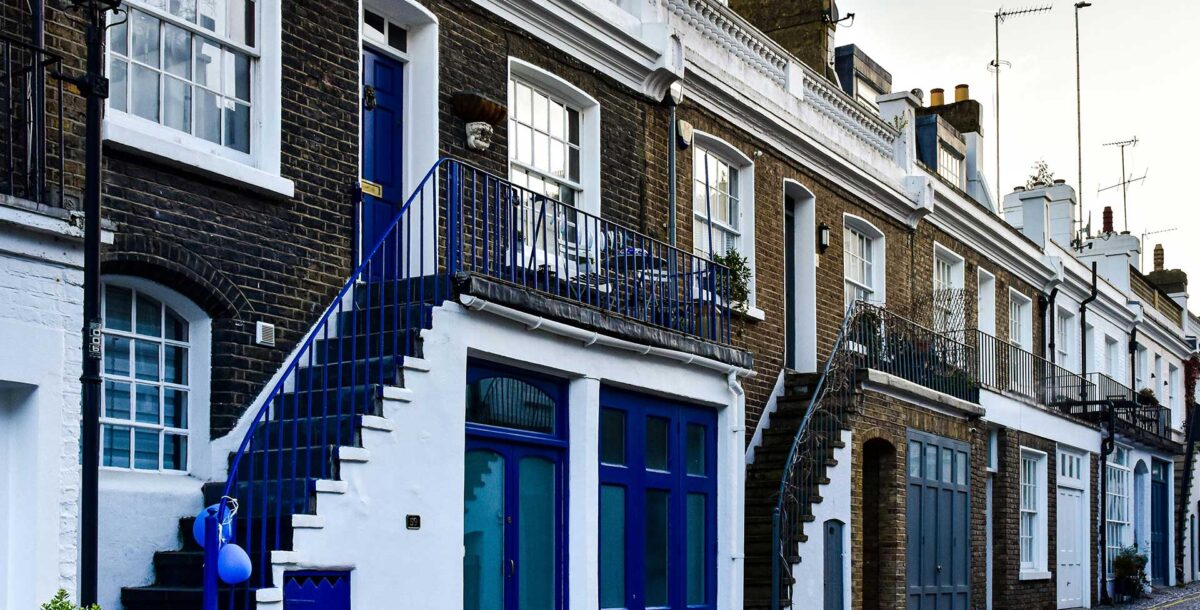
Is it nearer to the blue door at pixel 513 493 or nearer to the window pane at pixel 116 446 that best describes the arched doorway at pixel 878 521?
the blue door at pixel 513 493

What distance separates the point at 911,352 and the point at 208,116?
37.4 ft

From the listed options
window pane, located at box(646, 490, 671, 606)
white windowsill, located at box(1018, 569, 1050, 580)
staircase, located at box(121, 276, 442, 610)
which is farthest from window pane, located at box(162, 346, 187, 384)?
white windowsill, located at box(1018, 569, 1050, 580)

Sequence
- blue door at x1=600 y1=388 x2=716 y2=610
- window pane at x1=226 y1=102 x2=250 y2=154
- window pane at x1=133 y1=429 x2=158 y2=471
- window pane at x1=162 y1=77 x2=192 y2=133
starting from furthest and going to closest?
blue door at x1=600 y1=388 x2=716 y2=610 < window pane at x1=226 y1=102 x2=250 y2=154 < window pane at x1=162 y1=77 x2=192 y2=133 < window pane at x1=133 y1=429 x2=158 y2=471

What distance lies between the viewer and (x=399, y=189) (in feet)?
41.0

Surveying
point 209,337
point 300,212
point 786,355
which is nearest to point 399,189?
point 300,212

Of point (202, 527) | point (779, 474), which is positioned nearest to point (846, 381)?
point (779, 474)

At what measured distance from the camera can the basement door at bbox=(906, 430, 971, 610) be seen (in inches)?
741

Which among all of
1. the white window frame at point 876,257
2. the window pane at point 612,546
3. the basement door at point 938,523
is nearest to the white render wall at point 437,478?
the window pane at point 612,546

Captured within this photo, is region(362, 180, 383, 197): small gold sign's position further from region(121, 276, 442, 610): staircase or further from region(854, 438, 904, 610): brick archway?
region(854, 438, 904, 610): brick archway

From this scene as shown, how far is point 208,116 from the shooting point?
10586mm

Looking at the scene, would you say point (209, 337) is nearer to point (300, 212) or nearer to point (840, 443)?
point (300, 212)

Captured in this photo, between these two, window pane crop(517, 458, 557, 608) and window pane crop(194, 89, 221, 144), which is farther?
window pane crop(517, 458, 557, 608)

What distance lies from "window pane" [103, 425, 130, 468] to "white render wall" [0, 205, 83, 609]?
93 cm

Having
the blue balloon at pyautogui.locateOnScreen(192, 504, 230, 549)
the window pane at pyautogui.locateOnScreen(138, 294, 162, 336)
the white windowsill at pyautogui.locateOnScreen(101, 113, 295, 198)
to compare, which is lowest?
the blue balloon at pyautogui.locateOnScreen(192, 504, 230, 549)
